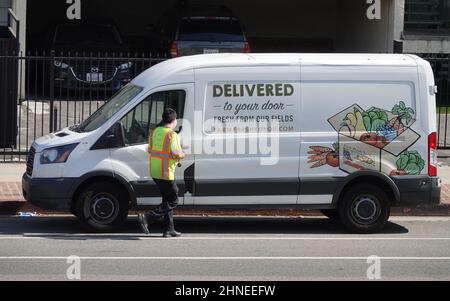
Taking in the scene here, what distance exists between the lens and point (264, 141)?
10.8 meters

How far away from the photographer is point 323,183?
10.9 metres

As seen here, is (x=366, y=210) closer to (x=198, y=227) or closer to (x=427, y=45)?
(x=198, y=227)

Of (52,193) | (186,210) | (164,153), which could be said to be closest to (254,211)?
(186,210)

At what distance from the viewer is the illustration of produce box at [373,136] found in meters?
10.9

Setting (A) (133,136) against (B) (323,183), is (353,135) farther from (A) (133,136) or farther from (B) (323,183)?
(A) (133,136)

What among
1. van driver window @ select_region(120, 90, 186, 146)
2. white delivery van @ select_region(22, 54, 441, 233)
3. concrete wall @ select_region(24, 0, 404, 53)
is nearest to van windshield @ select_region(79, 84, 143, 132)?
white delivery van @ select_region(22, 54, 441, 233)

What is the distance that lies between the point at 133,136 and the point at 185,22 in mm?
11545

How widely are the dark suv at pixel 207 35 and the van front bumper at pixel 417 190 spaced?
10.7 metres

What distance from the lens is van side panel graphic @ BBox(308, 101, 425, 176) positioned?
10.9 m

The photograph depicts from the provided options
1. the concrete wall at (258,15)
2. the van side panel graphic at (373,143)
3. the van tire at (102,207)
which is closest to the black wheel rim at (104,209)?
the van tire at (102,207)

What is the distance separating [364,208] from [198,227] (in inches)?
81.7

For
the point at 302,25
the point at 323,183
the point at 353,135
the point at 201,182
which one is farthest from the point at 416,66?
the point at 302,25

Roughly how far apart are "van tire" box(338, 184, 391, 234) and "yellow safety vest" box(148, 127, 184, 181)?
2140 mm

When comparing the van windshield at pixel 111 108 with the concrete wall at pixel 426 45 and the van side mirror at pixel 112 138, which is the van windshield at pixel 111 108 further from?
the concrete wall at pixel 426 45
